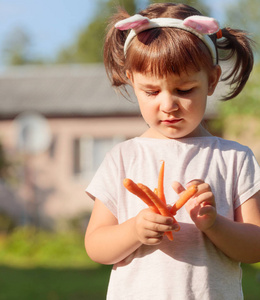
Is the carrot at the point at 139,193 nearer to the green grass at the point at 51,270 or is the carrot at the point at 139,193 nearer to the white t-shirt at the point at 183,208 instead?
the white t-shirt at the point at 183,208

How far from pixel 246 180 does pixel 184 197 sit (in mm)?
322

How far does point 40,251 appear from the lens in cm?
1327

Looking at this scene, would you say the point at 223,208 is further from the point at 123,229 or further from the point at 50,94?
the point at 50,94

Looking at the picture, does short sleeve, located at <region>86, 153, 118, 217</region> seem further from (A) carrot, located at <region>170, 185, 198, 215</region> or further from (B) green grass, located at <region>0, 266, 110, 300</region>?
(B) green grass, located at <region>0, 266, 110, 300</region>

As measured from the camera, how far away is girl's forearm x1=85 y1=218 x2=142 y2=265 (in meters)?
1.89

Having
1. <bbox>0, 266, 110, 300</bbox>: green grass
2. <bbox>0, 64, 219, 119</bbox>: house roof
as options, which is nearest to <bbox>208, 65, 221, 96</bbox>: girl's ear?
<bbox>0, 266, 110, 300</bbox>: green grass

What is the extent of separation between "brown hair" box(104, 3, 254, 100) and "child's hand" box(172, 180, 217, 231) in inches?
15.0

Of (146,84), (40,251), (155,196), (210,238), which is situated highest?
(146,84)

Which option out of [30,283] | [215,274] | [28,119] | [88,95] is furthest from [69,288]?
[88,95]

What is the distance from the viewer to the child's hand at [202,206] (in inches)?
70.0

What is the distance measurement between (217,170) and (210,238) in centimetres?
25

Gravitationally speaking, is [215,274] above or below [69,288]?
above

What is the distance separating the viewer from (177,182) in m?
1.86

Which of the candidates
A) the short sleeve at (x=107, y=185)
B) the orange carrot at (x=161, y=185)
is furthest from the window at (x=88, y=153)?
the orange carrot at (x=161, y=185)
